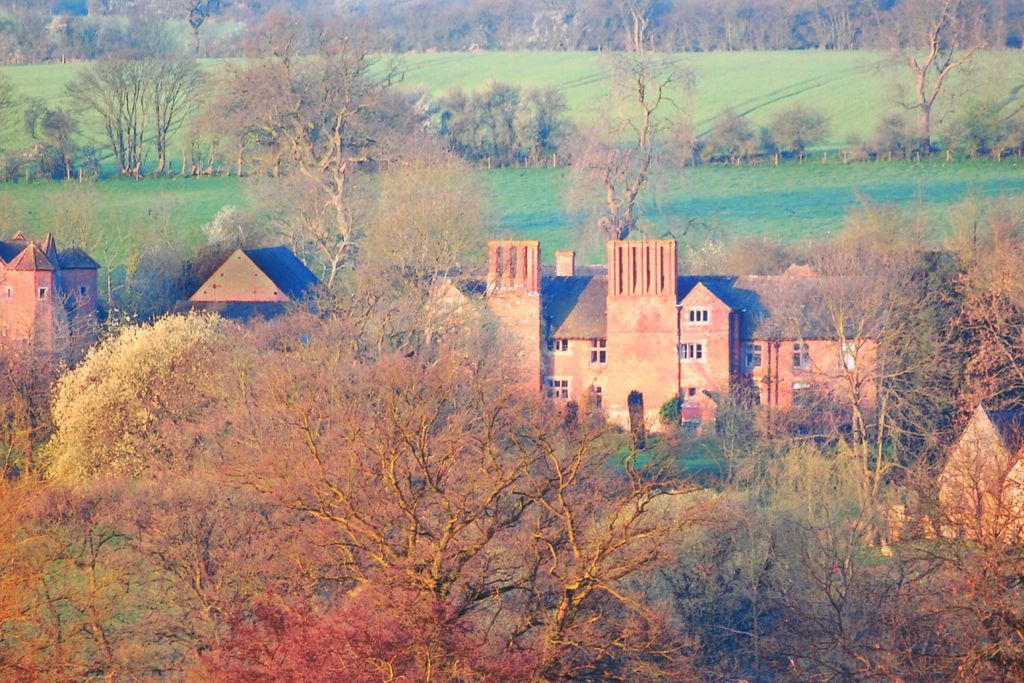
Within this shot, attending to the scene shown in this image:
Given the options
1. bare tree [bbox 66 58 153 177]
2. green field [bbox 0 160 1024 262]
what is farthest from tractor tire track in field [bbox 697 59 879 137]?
bare tree [bbox 66 58 153 177]

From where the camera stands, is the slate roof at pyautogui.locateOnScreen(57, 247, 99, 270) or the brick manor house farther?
the slate roof at pyautogui.locateOnScreen(57, 247, 99, 270)

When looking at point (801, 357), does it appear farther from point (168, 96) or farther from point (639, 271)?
point (168, 96)

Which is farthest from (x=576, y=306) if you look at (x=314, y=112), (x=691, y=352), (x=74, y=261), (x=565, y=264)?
(x=314, y=112)

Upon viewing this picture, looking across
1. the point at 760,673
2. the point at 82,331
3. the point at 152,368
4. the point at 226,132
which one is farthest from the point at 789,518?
the point at 226,132

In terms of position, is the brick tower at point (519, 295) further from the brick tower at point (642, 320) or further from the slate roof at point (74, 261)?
the slate roof at point (74, 261)

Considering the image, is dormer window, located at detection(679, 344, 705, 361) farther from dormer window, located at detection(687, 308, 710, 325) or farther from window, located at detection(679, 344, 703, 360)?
dormer window, located at detection(687, 308, 710, 325)

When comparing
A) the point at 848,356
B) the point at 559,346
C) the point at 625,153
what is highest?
the point at 625,153
